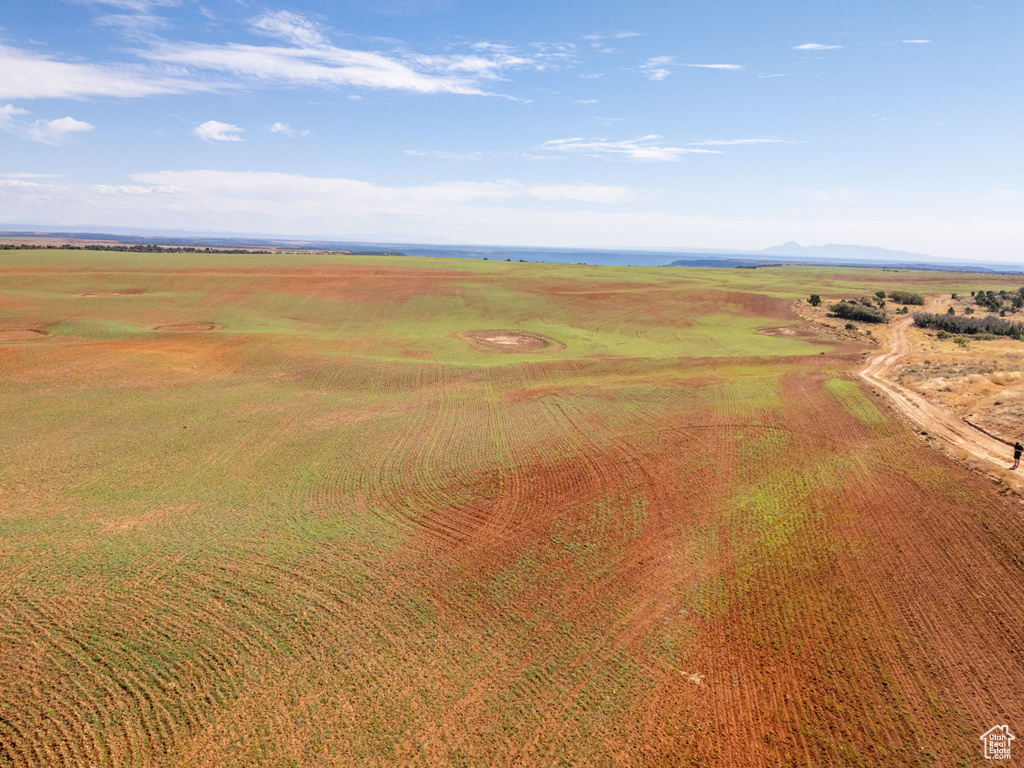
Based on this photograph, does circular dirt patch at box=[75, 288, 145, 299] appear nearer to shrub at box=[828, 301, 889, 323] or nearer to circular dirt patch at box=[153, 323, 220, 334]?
circular dirt patch at box=[153, 323, 220, 334]

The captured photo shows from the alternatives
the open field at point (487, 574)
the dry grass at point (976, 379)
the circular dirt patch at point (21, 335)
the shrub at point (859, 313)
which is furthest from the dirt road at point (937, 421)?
the circular dirt patch at point (21, 335)

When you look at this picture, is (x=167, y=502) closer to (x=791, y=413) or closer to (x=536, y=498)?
(x=536, y=498)

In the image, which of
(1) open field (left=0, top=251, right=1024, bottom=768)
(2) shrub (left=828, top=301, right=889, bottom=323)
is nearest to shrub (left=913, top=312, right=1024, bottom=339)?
(2) shrub (left=828, top=301, right=889, bottom=323)

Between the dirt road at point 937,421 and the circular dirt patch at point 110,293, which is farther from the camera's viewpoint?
the circular dirt patch at point 110,293

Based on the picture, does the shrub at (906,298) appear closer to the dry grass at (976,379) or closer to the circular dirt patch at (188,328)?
the dry grass at (976,379)

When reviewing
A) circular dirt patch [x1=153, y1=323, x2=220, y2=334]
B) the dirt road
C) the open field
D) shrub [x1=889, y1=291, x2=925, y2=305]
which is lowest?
the open field

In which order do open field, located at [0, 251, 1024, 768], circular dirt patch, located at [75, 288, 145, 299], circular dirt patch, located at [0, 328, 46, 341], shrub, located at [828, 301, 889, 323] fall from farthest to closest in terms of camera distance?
1. shrub, located at [828, 301, 889, 323]
2. circular dirt patch, located at [75, 288, 145, 299]
3. circular dirt patch, located at [0, 328, 46, 341]
4. open field, located at [0, 251, 1024, 768]
